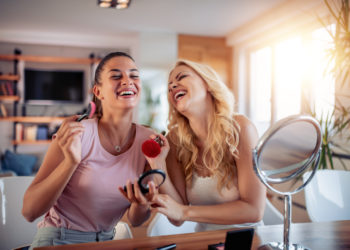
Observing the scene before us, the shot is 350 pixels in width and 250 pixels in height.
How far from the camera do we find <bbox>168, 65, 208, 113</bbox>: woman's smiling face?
144 centimetres

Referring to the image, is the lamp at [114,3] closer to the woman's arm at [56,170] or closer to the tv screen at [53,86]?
the tv screen at [53,86]

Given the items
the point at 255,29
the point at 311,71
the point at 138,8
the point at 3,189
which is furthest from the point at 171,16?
the point at 3,189

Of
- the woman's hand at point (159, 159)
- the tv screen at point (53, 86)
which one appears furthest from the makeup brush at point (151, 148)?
the tv screen at point (53, 86)

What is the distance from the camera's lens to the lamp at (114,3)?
3.91m

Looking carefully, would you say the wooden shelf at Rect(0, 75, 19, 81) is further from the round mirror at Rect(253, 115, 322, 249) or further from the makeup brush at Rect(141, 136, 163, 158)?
the round mirror at Rect(253, 115, 322, 249)

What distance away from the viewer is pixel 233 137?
4.77 ft

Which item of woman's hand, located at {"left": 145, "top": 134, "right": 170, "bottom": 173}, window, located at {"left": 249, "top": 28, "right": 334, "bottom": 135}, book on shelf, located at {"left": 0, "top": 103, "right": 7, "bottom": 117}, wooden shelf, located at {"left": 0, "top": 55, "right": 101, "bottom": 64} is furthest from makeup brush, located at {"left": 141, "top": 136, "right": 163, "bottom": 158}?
book on shelf, located at {"left": 0, "top": 103, "right": 7, "bottom": 117}

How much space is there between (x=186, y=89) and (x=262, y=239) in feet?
2.48

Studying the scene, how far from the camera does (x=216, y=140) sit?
1484 millimetres

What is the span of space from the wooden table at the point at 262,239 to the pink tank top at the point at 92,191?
1.11 ft

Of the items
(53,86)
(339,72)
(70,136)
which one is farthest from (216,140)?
(53,86)

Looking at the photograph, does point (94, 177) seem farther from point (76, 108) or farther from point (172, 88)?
point (76, 108)

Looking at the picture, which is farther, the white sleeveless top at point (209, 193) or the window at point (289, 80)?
the window at point (289, 80)

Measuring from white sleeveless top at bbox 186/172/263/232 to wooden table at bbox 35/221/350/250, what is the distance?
1.19 feet
